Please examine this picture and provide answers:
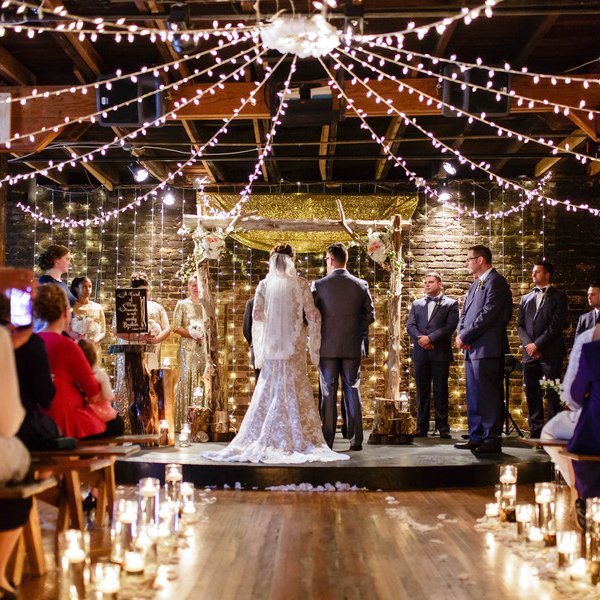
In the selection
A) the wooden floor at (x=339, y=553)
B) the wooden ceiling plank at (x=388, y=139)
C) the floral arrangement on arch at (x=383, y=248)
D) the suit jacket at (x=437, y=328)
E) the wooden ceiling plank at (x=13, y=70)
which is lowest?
the wooden floor at (x=339, y=553)

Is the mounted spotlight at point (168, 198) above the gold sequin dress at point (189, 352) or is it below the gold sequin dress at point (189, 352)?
above

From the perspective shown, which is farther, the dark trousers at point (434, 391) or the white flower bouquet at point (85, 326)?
the dark trousers at point (434, 391)

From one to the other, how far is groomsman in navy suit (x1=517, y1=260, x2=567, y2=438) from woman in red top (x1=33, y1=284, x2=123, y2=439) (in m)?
5.10

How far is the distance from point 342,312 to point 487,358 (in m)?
1.29

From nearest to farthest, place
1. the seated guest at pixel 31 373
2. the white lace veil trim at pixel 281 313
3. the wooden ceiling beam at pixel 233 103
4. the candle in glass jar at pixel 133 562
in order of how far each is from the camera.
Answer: the candle in glass jar at pixel 133 562
the seated guest at pixel 31 373
the white lace veil trim at pixel 281 313
the wooden ceiling beam at pixel 233 103

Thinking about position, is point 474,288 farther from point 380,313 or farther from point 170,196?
point 170,196

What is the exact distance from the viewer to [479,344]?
708 centimetres

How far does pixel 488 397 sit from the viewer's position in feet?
22.9

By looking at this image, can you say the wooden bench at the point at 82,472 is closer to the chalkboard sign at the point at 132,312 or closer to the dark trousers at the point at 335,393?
the chalkboard sign at the point at 132,312

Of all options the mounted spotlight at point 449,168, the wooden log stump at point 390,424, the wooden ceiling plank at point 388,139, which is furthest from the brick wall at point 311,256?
the wooden log stump at point 390,424

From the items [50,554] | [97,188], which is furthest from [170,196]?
[50,554]

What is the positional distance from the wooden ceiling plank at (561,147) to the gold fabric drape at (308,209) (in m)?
1.61

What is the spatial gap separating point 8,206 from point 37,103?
365 centimetres

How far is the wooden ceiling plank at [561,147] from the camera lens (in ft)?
28.2
